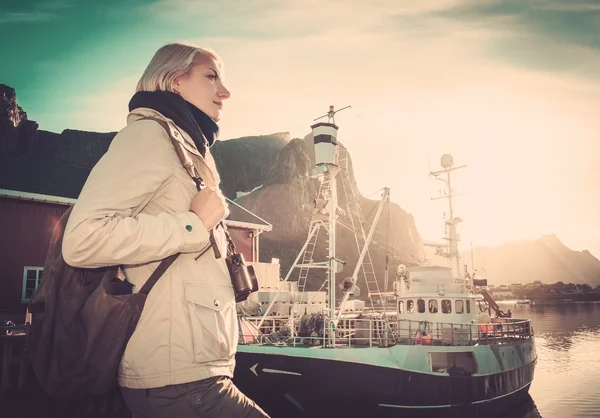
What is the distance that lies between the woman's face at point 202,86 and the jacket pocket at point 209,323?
1112 mm

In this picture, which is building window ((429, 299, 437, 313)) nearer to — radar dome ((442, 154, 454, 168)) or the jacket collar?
radar dome ((442, 154, 454, 168))

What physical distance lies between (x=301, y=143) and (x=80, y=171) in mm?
103137

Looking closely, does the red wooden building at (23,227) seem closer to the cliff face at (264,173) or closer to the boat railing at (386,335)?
the boat railing at (386,335)

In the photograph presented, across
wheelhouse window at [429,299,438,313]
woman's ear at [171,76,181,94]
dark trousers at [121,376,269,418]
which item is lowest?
wheelhouse window at [429,299,438,313]

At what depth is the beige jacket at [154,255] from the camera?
1821 millimetres

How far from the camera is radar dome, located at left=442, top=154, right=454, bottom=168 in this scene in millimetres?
26906

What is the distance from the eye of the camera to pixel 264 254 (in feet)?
334

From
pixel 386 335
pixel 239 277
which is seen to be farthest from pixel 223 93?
pixel 386 335

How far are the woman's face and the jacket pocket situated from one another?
3.65ft

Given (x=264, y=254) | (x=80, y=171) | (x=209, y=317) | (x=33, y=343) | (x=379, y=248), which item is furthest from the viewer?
(x=379, y=248)

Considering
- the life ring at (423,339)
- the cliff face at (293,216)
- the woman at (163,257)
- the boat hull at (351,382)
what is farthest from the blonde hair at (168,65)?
the cliff face at (293,216)

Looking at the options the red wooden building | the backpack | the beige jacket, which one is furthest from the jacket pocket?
the red wooden building

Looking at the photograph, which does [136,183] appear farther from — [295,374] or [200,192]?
[295,374]

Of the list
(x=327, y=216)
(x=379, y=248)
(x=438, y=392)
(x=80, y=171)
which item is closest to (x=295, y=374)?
(x=438, y=392)
